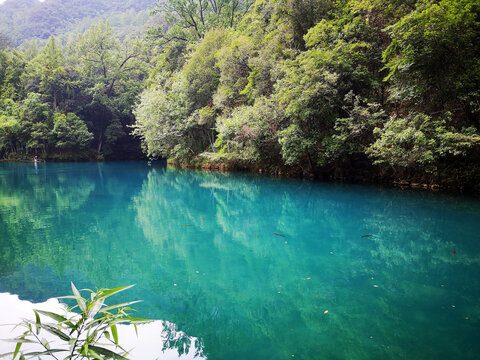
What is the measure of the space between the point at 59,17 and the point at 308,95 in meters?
87.0

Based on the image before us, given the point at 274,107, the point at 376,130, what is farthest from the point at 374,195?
the point at 274,107

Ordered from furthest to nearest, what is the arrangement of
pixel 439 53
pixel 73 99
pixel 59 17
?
pixel 59 17
pixel 73 99
pixel 439 53

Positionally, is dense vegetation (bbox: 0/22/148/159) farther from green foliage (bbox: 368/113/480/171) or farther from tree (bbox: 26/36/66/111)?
green foliage (bbox: 368/113/480/171)

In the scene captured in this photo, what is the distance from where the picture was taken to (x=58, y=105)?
1234 inches

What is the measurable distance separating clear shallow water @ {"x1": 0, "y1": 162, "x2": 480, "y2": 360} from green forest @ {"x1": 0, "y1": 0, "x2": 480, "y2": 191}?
2.87m

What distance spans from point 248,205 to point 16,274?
5804 mm

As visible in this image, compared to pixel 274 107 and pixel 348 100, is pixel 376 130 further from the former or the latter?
pixel 274 107

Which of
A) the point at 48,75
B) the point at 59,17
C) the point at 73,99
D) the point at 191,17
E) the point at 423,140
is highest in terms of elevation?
the point at 59,17

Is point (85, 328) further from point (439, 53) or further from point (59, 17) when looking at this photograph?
point (59, 17)

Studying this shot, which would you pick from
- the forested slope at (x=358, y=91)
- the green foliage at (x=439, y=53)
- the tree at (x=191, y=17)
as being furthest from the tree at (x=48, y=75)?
Result: the green foliage at (x=439, y=53)

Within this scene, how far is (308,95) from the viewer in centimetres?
1140

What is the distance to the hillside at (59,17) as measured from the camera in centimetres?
6325

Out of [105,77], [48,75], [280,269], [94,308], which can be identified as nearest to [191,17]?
[105,77]

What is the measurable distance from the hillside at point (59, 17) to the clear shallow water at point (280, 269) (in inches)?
2284
